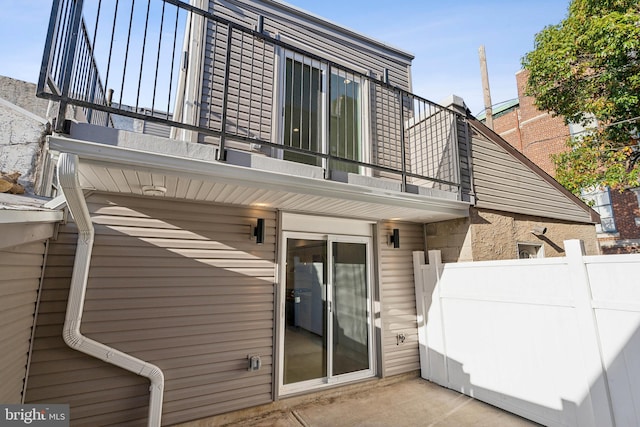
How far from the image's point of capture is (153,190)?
283 cm

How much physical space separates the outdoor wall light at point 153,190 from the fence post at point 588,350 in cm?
398

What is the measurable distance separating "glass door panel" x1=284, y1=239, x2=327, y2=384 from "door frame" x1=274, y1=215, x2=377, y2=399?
0.06 meters

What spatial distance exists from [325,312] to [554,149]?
12.9 m

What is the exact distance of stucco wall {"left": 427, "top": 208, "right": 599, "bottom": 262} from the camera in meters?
4.11

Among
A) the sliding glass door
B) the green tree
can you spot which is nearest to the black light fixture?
the sliding glass door

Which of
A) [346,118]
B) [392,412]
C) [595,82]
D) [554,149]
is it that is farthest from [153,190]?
[554,149]

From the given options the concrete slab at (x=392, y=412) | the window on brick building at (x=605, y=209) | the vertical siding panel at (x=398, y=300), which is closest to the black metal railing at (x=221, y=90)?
the vertical siding panel at (x=398, y=300)

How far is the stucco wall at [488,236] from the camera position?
4.11 metres

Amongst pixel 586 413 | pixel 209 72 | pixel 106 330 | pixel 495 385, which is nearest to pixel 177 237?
pixel 106 330

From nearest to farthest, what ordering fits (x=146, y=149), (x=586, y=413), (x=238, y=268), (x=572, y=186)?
1. (x=146, y=149)
2. (x=586, y=413)
3. (x=238, y=268)
4. (x=572, y=186)

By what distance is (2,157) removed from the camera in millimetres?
3461

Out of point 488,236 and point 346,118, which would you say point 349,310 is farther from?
point 346,118

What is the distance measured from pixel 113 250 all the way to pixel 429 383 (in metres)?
4.35

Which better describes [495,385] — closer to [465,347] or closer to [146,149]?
[465,347]
